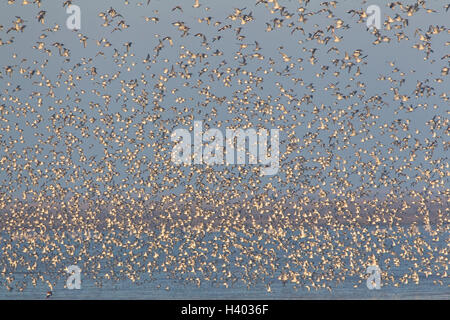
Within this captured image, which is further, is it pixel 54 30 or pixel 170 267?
pixel 170 267

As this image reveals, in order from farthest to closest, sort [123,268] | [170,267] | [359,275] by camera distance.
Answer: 1. [170,267]
2. [123,268]
3. [359,275]

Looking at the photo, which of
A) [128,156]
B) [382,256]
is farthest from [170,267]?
[128,156]

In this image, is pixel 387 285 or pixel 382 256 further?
pixel 382 256

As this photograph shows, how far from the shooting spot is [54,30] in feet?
131

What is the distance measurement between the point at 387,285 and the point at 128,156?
37.9m
